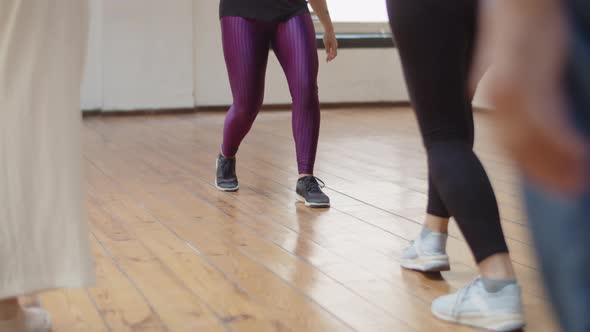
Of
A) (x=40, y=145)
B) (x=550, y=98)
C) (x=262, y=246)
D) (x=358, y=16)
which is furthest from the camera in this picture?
(x=358, y=16)

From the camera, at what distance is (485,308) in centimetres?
181

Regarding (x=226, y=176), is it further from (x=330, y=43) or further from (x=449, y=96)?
(x=449, y=96)

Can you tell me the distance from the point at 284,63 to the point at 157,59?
337cm

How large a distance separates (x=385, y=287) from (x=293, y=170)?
198 cm

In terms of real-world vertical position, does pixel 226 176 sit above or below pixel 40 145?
below

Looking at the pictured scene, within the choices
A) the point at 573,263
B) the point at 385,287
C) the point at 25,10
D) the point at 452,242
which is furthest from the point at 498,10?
the point at 452,242

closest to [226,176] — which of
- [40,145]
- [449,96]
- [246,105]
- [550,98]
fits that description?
[246,105]

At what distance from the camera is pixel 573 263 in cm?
60

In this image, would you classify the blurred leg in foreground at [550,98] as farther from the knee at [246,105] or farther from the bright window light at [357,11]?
the bright window light at [357,11]

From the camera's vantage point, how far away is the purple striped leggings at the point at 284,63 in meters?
3.20

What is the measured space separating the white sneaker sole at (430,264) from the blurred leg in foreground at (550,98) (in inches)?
64.3

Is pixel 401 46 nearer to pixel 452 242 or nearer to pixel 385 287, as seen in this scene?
pixel 385 287

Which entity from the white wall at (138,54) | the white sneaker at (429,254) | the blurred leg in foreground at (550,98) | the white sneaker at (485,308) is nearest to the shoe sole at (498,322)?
the white sneaker at (485,308)

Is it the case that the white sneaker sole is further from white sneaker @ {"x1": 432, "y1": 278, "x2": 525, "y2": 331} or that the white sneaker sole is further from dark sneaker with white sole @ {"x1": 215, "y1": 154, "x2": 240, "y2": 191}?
dark sneaker with white sole @ {"x1": 215, "y1": 154, "x2": 240, "y2": 191}
